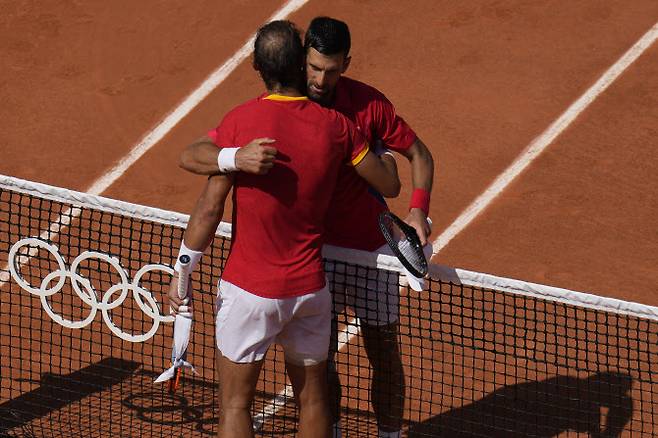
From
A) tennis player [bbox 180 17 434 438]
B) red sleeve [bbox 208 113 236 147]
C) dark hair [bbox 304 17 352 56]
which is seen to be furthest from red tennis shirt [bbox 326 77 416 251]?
red sleeve [bbox 208 113 236 147]

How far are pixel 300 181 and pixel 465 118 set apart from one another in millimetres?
6304

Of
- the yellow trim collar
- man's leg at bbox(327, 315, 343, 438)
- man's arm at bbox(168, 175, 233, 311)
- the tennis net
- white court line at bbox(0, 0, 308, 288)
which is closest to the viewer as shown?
the yellow trim collar

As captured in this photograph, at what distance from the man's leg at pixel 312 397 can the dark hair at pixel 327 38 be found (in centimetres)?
169

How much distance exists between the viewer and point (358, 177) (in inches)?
295

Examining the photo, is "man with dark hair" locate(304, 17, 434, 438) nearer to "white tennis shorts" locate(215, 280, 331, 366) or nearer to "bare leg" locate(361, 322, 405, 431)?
"bare leg" locate(361, 322, 405, 431)

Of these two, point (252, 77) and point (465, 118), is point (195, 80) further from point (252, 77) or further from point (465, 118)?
point (465, 118)

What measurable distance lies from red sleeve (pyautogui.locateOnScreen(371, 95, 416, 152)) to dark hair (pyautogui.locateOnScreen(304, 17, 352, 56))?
561 mm

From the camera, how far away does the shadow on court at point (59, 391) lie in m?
8.88

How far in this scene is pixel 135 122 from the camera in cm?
1286

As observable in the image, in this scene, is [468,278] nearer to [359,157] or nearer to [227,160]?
[359,157]

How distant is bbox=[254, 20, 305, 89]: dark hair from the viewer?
6.48m

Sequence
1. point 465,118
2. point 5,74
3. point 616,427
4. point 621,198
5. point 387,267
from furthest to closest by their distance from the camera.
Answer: point 5,74 < point 465,118 < point 621,198 < point 616,427 < point 387,267

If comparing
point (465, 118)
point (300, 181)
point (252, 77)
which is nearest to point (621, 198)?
point (465, 118)

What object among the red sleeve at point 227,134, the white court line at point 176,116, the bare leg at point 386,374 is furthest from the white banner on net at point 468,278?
the white court line at point 176,116
